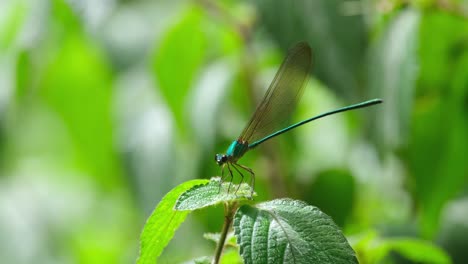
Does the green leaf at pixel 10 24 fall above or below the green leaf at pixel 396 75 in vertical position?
above

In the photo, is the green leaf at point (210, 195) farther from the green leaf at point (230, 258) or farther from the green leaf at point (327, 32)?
the green leaf at point (327, 32)

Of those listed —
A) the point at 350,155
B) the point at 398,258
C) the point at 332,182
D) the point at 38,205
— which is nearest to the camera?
the point at 398,258

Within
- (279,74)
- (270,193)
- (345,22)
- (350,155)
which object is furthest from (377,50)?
(350,155)

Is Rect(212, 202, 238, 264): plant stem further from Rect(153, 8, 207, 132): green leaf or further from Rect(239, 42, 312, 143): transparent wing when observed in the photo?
Rect(153, 8, 207, 132): green leaf

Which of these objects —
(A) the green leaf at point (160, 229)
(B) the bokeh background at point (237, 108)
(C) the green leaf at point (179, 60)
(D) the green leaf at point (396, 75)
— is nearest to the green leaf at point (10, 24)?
(B) the bokeh background at point (237, 108)

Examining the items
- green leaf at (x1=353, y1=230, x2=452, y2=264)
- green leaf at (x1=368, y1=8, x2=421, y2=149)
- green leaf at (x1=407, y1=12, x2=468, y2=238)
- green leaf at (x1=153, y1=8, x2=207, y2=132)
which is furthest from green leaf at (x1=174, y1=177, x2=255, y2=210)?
green leaf at (x1=153, y1=8, x2=207, y2=132)

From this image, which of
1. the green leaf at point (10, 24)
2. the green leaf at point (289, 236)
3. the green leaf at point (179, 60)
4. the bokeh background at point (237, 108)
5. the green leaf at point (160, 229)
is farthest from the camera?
the green leaf at point (10, 24)

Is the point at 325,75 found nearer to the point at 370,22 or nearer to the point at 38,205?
the point at 370,22
